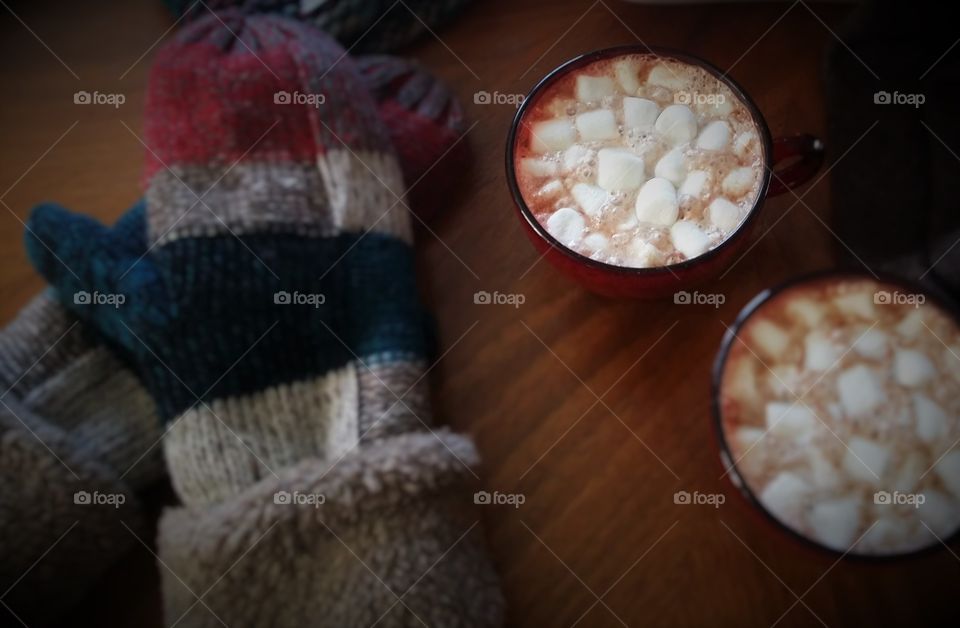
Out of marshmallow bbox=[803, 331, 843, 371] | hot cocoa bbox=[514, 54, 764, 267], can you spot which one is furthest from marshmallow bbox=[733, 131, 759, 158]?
marshmallow bbox=[803, 331, 843, 371]

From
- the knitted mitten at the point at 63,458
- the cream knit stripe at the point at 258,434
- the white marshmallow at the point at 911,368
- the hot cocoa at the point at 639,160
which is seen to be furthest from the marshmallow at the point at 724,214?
the knitted mitten at the point at 63,458

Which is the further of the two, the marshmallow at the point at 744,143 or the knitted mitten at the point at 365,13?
the knitted mitten at the point at 365,13

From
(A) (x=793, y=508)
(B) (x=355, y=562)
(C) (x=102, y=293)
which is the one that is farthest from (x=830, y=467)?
(C) (x=102, y=293)

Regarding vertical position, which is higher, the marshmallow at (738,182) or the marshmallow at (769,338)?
the marshmallow at (738,182)

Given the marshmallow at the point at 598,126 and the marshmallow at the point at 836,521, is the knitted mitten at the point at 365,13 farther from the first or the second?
the marshmallow at the point at 836,521

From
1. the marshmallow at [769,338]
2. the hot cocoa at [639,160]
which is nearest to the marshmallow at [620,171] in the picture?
the hot cocoa at [639,160]

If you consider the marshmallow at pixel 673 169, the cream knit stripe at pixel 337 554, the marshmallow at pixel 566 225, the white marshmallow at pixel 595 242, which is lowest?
the cream knit stripe at pixel 337 554
